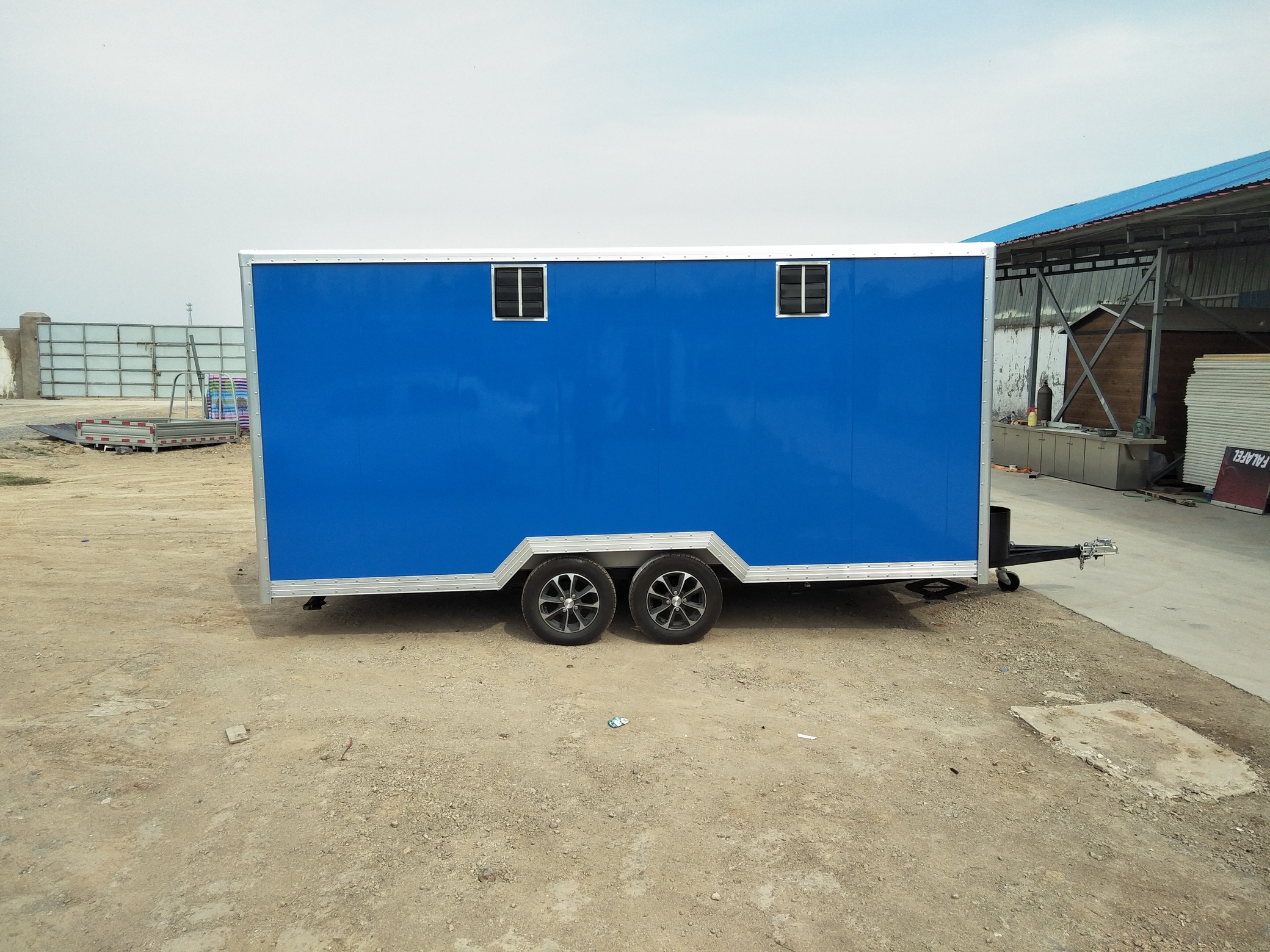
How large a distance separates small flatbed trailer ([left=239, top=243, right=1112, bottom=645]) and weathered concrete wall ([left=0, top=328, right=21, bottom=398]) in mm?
36503

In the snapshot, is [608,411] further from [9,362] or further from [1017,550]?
[9,362]

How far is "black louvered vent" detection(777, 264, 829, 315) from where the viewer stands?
22.2 ft

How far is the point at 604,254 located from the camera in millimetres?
6637

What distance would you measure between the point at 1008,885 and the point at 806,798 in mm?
1077

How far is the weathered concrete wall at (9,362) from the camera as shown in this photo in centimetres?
3466

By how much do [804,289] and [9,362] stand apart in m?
39.5

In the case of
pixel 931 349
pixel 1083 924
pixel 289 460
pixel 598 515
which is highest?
pixel 931 349

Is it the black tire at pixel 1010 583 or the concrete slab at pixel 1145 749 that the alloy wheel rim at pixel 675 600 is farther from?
the black tire at pixel 1010 583

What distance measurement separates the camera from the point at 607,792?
4.64 metres

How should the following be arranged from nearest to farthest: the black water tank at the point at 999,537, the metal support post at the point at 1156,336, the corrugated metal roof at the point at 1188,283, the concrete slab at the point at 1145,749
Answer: the concrete slab at the point at 1145,749
the black water tank at the point at 999,537
the metal support post at the point at 1156,336
the corrugated metal roof at the point at 1188,283

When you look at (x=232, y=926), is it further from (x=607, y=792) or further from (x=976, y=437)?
(x=976, y=437)

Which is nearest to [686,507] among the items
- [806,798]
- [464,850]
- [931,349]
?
[931,349]

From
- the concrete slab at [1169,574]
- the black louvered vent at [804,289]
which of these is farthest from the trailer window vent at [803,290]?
the concrete slab at [1169,574]

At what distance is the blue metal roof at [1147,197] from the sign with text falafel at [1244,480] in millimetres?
4073
